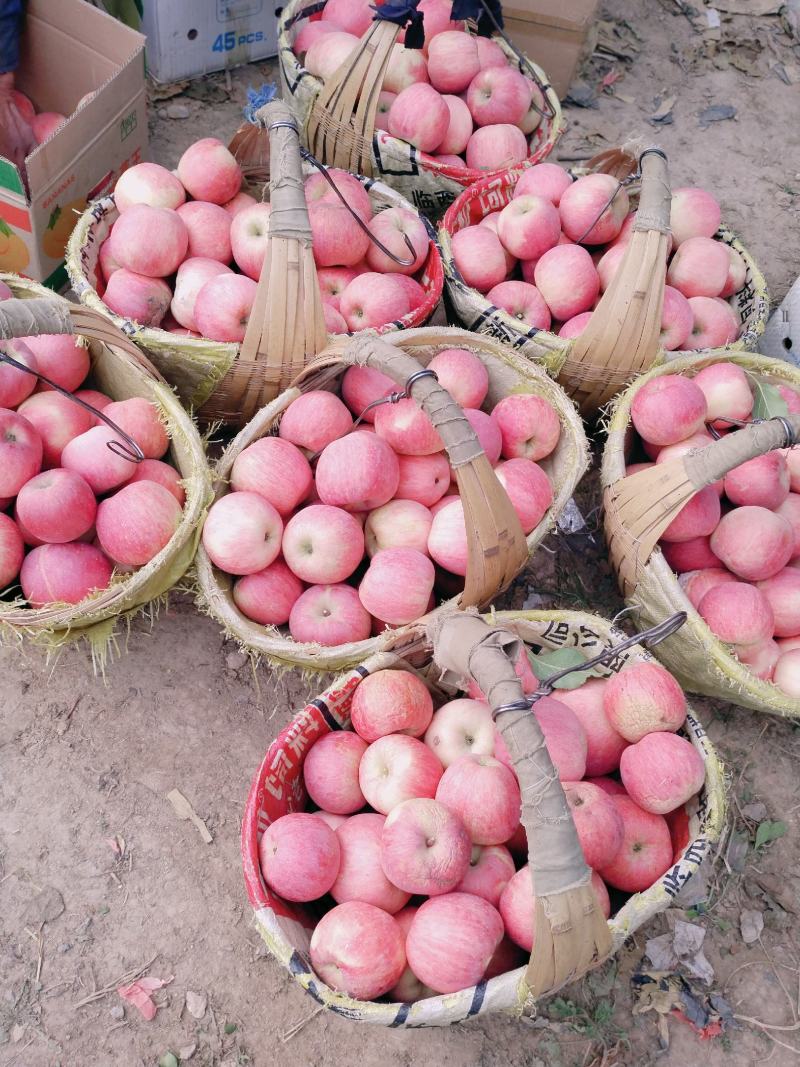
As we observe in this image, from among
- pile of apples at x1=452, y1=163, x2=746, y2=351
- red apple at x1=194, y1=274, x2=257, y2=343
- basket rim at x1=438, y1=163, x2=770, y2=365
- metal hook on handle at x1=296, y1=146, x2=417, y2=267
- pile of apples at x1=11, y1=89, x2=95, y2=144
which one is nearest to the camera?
red apple at x1=194, y1=274, x2=257, y2=343

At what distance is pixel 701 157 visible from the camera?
15.4ft

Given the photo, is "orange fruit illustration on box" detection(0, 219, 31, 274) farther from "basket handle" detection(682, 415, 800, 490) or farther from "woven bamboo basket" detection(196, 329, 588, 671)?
"basket handle" detection(682, 415, 800, 490)

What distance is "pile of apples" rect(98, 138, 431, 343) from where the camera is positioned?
2625 millimetres

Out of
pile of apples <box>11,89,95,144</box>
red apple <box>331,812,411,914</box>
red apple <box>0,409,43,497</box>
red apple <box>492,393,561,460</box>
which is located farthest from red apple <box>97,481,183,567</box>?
pile of apples <box>11,89,95,144</box>

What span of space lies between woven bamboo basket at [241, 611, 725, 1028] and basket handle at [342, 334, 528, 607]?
0.14 m

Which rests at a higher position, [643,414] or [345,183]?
[345,183]

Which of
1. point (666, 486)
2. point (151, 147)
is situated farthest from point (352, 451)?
point (151, 147)

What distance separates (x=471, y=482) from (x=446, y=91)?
240 cm

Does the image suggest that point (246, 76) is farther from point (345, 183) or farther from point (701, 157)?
point (701, 157)

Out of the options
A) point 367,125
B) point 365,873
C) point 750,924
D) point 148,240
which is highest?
point 367,125

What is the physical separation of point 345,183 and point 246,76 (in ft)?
7.33

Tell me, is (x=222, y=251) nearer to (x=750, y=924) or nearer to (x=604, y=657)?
(x=604, y=657)

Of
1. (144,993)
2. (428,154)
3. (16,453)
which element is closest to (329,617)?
(16,453)

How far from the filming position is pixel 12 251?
10.4 feet
